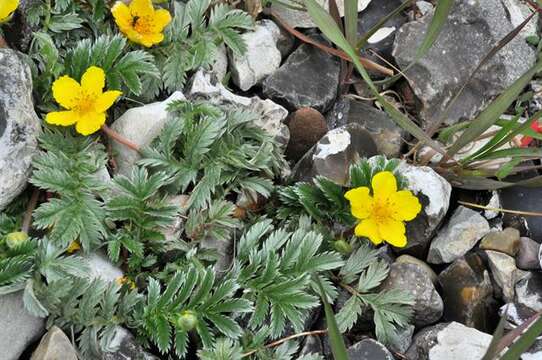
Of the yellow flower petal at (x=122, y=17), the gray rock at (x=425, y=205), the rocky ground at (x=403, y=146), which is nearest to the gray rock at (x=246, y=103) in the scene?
the rocky ground at (x=403, y=146)

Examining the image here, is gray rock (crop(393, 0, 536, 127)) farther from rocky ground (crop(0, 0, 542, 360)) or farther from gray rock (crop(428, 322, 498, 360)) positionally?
gray rock (crop(428, 322, 498, 360))

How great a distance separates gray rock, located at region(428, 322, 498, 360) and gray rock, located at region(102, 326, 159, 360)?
120 cm

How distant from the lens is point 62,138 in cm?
358

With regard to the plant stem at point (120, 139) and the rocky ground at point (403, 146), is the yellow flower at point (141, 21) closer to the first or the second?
the rocky ground at point (403, 146)

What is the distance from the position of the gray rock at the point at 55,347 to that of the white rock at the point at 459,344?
4.95 feet

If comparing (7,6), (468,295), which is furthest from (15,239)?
(468,295)

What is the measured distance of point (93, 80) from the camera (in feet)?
11.9

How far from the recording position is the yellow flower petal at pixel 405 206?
3.54 meters

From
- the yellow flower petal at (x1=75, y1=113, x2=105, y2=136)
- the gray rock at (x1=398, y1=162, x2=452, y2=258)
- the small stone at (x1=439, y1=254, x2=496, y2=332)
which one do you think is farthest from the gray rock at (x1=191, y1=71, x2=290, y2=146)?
the small stone at (x1=439, y1=254, x2=496, y2=332)

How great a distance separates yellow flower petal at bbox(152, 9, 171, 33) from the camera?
12.8ft

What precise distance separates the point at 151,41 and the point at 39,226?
3.60 feet

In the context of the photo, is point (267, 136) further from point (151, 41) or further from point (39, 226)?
point (39, 226)

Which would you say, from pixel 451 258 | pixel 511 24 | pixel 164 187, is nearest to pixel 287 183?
pixel 164 187

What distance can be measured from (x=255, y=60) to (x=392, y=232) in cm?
123
